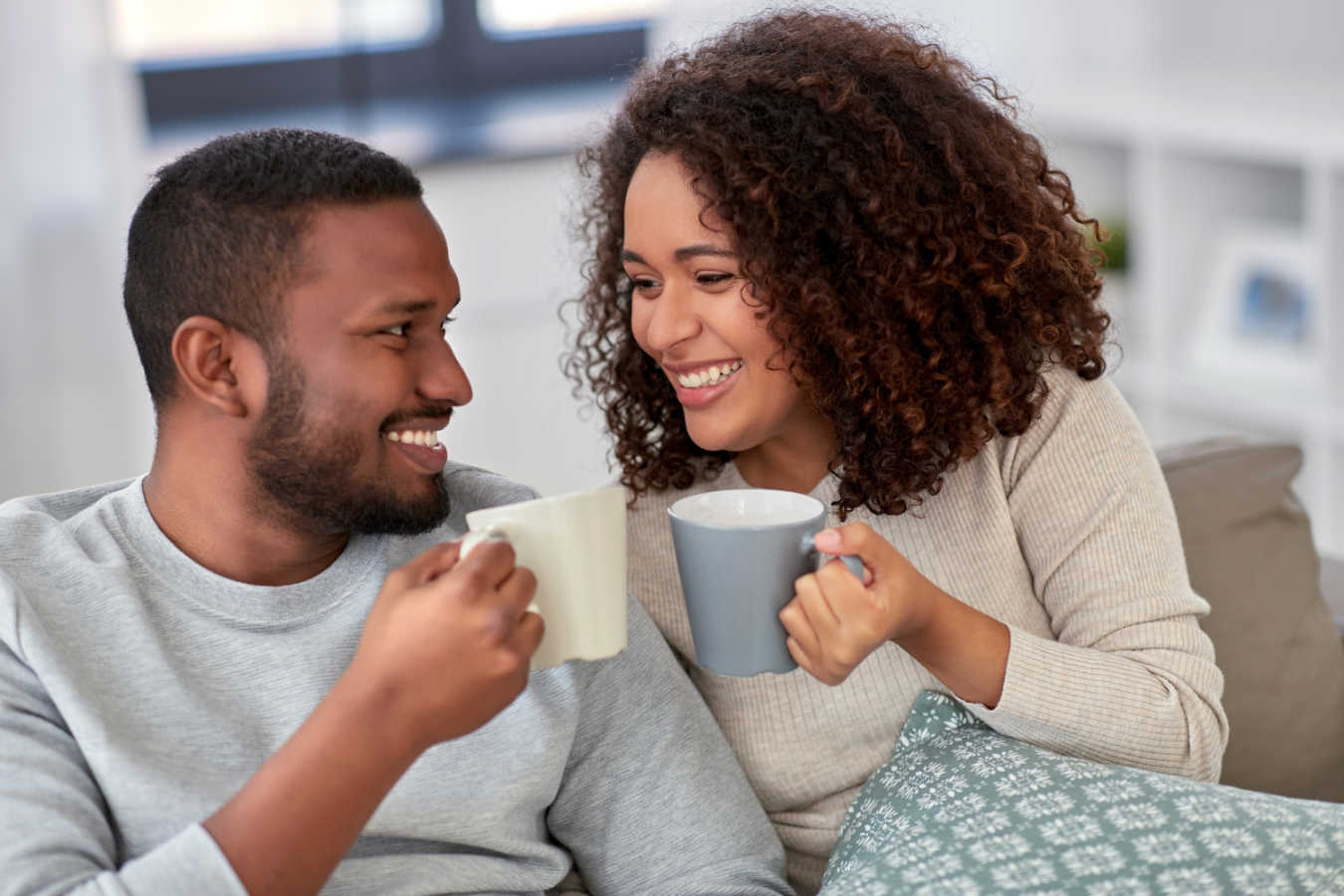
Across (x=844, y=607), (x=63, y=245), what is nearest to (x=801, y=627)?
(x=844, y=607)

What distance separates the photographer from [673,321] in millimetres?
1173

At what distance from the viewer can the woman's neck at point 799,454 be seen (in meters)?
1.30

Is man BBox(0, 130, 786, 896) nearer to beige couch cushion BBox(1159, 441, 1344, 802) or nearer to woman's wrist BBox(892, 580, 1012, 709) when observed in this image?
woman's wrist BBox(892, 580, 1012, 709)

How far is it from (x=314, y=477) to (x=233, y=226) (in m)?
0.20

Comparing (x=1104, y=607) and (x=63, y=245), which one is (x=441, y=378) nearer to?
(x=1104, y=607)

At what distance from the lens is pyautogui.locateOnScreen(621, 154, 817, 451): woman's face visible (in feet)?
3.82

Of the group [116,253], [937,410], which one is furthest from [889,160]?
[116,253]

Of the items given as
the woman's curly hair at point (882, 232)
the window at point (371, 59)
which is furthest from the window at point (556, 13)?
the woman's curly hair at point (882, 232)

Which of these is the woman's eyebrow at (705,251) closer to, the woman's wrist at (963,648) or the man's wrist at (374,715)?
the woman's wrist at (963,648)

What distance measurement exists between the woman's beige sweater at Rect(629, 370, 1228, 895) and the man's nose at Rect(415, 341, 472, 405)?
322 mm

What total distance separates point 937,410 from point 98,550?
2.31 feet

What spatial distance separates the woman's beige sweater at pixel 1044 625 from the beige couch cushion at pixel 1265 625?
21 cm

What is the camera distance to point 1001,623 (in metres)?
1.10

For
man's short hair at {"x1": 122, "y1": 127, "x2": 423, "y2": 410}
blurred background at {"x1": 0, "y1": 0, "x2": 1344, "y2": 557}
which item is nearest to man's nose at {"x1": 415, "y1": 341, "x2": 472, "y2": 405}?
man's short hair at {"x1": 122, "y1": 127, "x2": 423, "y2": 410}
